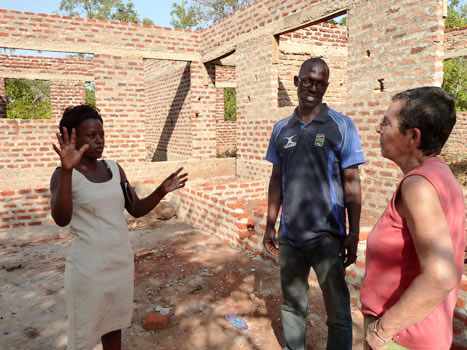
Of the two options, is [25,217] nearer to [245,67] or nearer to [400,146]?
[245,67]

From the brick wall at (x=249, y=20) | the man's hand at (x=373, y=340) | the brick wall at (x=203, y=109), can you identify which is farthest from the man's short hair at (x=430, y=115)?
the brick wall at (x=203, y=109)

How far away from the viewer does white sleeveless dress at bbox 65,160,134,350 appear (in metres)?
1.91

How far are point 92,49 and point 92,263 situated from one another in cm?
888

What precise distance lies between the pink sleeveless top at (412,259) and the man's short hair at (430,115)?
7cm

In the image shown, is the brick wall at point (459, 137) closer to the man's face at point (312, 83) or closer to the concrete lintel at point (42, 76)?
the man's face at point (312, 83)

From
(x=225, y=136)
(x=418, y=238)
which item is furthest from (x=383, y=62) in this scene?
(x=225, y=136)

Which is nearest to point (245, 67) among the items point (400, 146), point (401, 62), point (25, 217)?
point (401, 62)

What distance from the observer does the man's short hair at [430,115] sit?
1.27 m

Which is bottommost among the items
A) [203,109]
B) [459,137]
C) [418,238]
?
[459,137]

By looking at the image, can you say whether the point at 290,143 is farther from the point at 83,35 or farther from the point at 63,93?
the point at 63,93

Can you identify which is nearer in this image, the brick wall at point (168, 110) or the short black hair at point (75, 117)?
the short black hair at point (75, 117)

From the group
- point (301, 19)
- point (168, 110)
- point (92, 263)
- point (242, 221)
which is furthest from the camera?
point (168, 110)

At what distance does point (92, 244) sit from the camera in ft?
6.35

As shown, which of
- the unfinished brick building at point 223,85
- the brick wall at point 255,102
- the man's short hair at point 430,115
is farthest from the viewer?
the brick wall at point 255,102
